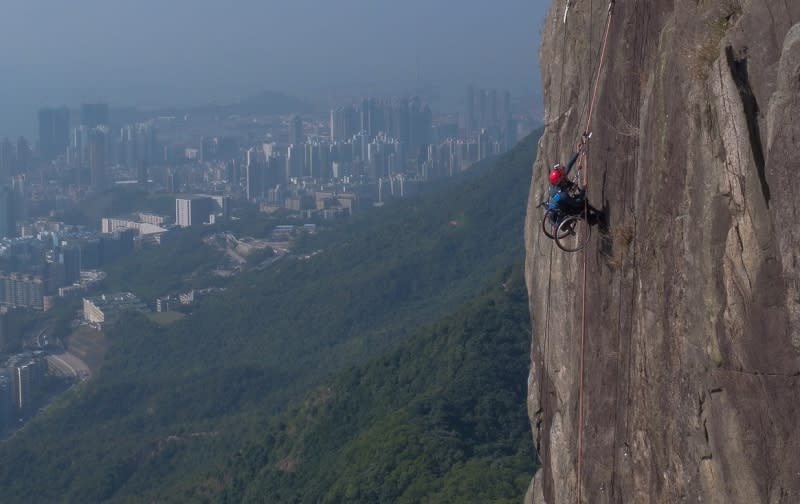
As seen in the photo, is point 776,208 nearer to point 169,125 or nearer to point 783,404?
point 783,404

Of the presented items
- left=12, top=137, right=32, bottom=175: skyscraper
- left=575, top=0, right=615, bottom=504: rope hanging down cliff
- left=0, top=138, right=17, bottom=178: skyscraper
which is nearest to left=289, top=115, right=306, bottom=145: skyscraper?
left=12, top=137, right=32, bottom=175: skyscraper

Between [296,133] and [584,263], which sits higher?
[584,263]

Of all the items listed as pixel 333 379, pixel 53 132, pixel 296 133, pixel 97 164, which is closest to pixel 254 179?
pixel 97 164

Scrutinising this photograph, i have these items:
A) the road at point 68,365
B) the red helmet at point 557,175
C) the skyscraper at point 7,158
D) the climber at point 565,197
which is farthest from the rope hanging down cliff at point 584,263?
the skyscraper at point 7,158

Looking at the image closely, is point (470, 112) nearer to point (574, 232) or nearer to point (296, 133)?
point (296, 133)

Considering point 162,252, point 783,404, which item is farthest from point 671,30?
point 162,252
